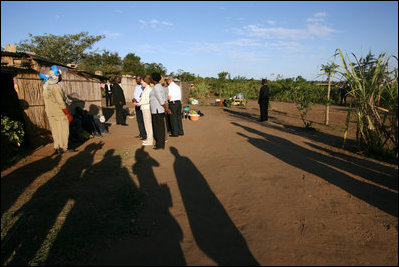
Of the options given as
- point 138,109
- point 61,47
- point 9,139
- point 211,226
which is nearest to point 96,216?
point 211,226

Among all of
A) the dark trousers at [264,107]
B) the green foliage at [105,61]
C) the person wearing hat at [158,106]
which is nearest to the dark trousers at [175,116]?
the person wearing hat at [158,106]

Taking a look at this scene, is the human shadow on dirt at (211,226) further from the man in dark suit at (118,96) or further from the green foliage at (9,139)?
the man in dark suit at (118,96)

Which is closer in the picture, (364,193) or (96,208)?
(96,208)

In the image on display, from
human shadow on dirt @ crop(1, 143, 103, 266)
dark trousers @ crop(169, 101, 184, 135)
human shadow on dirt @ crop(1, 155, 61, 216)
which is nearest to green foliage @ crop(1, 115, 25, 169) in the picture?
human shadow on dirt @ crop(1, 155, 61, 216)

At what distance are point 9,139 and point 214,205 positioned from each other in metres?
4.47

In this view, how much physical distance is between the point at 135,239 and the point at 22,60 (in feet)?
18.7

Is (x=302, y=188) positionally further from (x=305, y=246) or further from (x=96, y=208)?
(x=96, y=208)

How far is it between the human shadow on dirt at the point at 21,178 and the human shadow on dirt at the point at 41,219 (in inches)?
10.6

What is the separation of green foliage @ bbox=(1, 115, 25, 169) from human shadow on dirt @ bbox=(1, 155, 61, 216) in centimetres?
44

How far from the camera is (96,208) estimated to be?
116 inches

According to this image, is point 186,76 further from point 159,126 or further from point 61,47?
point 159,126

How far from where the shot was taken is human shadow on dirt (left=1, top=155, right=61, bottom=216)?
3.24 m

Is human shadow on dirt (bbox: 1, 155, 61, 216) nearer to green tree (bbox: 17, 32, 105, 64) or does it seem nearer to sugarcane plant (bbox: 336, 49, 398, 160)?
sugarcane plant (bbox: 336, 49, 398, 160)

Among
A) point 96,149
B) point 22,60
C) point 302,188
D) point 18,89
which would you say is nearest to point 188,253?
point 302,188
